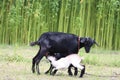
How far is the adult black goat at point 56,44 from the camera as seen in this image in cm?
713

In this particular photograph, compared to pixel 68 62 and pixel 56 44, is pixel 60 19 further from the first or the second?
pixel 68 62

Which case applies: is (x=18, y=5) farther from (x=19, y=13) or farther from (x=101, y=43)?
(x=101, y=43)

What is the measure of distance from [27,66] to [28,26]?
471 centimetres

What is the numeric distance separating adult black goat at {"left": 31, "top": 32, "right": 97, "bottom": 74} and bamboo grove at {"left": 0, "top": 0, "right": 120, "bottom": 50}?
5152mm

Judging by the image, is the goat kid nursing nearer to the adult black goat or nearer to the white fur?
the white fur

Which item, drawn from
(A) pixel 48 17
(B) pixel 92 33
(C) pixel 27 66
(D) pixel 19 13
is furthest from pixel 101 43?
(C) pixel 27 66

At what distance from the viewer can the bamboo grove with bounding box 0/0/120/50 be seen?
12672 millimetres

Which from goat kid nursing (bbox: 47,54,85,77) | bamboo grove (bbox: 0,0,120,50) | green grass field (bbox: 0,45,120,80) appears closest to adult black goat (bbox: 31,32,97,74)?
goat kid nursing (bbox: 47,54,85,77)

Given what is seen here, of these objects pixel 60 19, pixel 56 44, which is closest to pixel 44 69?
pixel 56 44

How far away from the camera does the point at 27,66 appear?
8539 mm

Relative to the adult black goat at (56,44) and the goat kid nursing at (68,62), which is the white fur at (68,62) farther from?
the adult black goat at (56,44)

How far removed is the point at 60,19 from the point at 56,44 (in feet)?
19.8

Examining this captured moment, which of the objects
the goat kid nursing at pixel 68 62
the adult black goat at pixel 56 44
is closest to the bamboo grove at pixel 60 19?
the adult black goat at pixel 56 44

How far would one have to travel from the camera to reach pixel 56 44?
7.21 metres
